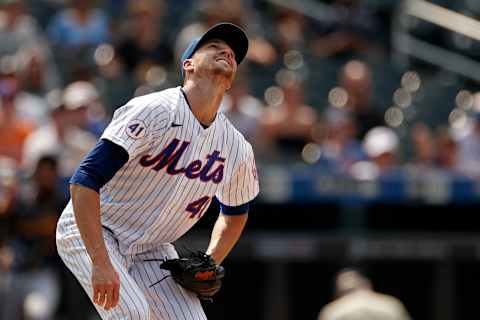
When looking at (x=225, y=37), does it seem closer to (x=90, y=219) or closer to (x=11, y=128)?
(x=90, y=219)

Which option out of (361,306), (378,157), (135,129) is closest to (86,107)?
(378,157)

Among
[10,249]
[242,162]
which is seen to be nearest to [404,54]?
[10,249]

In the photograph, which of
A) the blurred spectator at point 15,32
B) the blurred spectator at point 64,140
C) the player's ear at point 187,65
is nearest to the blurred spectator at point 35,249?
the blurred spectator at point 64,140

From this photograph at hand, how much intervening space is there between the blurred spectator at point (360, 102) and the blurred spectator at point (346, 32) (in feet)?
3.97

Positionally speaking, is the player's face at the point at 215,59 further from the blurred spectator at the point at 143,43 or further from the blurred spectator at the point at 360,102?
the blurred spectator at the point at 143,43

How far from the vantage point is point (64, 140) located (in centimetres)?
862

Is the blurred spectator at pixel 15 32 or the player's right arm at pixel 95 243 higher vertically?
the blurred spectator at pixel 15 32

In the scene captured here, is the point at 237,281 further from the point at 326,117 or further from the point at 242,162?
the point at 242,162

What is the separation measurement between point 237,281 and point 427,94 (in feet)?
10.7

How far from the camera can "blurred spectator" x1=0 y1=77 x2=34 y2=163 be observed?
881 cm

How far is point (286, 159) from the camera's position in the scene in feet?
31.2

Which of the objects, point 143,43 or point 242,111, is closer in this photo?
point 242,111

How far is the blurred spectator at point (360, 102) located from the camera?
10.2m

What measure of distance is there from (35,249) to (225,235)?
3238 mm
